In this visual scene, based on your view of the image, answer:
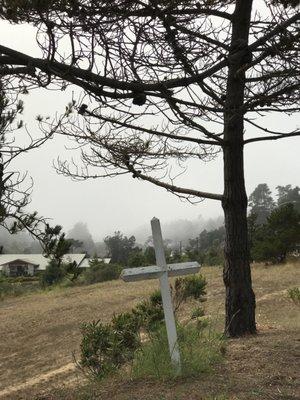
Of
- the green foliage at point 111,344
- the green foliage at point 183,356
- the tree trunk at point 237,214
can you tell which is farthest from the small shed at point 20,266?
the green foliage at point 183,356

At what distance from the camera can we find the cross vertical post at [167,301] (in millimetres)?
3848

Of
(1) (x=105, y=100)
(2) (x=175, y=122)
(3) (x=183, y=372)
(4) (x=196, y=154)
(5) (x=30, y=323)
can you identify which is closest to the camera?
(3) (x=183, y=372)

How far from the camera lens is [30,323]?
47.4 feet

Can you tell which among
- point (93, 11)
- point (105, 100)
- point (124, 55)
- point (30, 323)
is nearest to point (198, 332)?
point (105, 100)

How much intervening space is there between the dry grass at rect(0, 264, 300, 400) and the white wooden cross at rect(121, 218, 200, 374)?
0.28 m

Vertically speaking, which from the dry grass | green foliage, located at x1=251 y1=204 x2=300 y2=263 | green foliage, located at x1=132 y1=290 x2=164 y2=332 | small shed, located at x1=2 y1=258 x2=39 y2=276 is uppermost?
small shed, located at x1=2 y1=258 x2=39 y2=276

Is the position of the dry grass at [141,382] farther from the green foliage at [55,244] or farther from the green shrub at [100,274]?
the green shrub at [100,274]

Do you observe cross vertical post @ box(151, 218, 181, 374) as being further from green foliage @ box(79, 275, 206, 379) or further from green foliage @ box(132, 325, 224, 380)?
green foliage @ box(79, 275, 206, 379)

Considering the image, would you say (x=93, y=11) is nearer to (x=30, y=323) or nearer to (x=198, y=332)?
(x=198, y=332)

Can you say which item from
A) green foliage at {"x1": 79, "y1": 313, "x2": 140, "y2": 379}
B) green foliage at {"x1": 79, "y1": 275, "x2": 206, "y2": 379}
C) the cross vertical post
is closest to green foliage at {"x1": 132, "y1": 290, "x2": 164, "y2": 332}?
green foliage at {"x1": 79, "y1": 275, "x2": 206, "y2": 379}

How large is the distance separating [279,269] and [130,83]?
50.8 ft

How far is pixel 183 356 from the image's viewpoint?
4.05 m

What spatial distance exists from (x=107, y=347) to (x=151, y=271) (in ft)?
5.01

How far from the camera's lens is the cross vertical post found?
3.85 m
